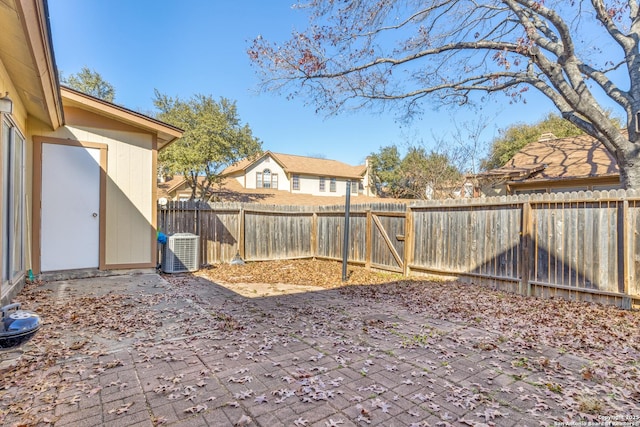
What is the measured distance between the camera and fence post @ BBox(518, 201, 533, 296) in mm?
5777

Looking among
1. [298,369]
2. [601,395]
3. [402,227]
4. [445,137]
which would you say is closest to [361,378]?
[298,369]

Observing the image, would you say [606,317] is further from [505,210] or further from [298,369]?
[298,369]

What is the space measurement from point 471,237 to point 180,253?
20.9 ft

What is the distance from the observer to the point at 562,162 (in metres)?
12.0

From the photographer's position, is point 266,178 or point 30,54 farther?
point 266,178

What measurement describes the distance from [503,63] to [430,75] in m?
2.58

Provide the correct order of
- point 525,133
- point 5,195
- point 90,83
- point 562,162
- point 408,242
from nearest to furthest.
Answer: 1. point 5,195
2. point 408,242
3. point 562,162
4. point 525,133
5. point 90,83

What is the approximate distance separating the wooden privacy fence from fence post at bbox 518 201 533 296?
2 cm

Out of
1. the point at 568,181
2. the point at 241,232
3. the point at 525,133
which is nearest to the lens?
the point at 241,232

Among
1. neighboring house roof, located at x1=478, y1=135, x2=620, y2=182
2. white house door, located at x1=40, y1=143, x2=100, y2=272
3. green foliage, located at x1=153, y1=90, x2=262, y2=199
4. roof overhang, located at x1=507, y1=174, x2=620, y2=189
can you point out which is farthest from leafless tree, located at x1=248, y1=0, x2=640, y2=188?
green foliage, located at x1=153, y1=90, x2=262, y2=199

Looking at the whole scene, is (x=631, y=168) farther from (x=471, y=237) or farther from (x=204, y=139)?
(x=204, y=139)

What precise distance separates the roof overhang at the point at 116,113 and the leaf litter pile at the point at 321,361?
127 inches

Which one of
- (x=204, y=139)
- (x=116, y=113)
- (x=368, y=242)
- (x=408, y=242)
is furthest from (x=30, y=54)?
(x=204, y=139)

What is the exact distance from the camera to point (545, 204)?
5.65 m
